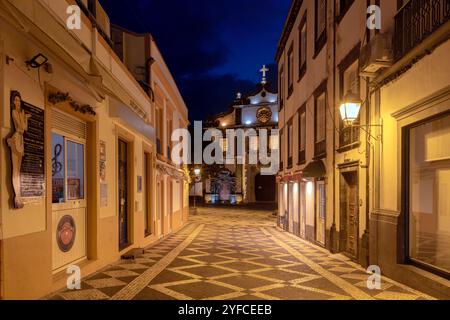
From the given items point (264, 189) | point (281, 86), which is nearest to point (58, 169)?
point (281, 86)

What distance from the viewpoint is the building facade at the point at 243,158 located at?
38.9 meters

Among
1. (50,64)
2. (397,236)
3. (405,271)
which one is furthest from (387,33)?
(50,64)

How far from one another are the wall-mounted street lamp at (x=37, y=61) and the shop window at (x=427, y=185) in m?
6.34

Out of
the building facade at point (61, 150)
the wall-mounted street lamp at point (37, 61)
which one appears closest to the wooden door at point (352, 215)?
the building facade at point (61, 150)

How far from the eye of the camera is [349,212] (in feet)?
32.9

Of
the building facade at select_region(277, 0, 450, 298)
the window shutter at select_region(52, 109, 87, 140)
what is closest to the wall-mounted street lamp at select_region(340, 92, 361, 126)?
the building facade at select_region(277, 0, 450, 298)

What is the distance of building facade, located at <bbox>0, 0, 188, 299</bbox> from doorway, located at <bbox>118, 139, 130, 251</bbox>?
0.03 m

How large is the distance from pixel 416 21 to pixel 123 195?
8289mm

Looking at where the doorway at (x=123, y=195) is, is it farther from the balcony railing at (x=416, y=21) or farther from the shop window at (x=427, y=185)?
the balcony railing at (x=416, y=21)

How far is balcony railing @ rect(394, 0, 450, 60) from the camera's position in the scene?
5.98m

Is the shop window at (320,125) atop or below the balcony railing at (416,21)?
below

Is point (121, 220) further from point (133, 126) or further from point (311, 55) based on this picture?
point (311, 55)

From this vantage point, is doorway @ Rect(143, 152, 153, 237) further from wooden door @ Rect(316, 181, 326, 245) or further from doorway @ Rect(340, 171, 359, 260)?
doorway @ Rect(340, 171, 359, 260)

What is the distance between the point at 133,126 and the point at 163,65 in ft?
20.5
